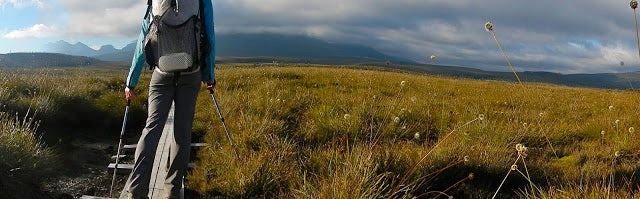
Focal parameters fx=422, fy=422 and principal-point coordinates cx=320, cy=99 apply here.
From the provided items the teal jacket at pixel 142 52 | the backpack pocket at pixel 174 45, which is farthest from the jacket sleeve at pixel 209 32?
the backpack pocket at pixel 174 45

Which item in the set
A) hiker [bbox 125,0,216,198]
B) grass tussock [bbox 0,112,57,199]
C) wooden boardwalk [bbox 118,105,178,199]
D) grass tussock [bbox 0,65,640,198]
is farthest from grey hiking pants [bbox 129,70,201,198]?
grass tussock [bbox 0,112,57,199]

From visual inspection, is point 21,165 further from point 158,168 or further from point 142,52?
point 142,52

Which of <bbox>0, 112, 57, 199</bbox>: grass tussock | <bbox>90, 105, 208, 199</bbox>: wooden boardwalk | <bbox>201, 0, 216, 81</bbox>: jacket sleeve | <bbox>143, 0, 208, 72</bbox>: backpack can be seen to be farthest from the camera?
<bbox>90, 105, 208, 199</bbox>: wooden boardwalk

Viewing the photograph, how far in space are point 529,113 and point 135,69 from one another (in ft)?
28.0

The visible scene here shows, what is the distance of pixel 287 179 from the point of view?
489 cm

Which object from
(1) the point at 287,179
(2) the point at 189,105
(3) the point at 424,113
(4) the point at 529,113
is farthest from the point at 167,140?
(4) the point at 529,113

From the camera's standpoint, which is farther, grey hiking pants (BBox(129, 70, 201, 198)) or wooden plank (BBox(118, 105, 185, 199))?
wooden plank (BBox(118, 105, 185, 199))

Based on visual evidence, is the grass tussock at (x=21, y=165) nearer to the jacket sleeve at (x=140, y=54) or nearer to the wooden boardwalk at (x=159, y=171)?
the wooden boardwalk at (x=159, y=171)

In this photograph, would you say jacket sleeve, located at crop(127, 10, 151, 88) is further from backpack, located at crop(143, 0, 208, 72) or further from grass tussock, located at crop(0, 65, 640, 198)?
grass tussock, located at crop(0, 65, 640, 198)

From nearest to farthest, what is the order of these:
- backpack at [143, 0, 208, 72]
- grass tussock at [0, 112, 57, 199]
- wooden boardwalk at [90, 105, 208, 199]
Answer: backpack at [143, 0, 208, 72] < grass tussock at [0, 112, 57, 199] < wooden boardwalk at [90, 105, 208, 199]

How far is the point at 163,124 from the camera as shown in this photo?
4.71 metres

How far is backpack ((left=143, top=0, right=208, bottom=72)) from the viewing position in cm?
438

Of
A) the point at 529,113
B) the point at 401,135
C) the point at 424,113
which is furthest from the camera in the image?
the point at 529,113

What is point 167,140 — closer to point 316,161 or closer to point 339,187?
point 316,161
